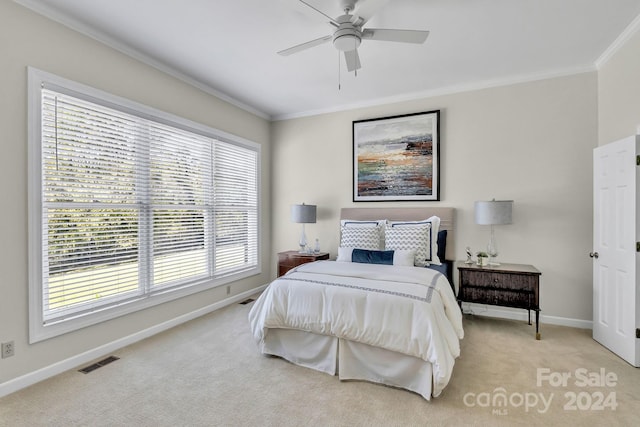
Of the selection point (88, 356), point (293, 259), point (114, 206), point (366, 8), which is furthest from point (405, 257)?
point (88, 356)

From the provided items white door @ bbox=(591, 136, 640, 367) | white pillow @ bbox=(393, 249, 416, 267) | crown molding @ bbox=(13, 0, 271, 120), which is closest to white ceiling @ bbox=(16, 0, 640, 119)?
crown molding @ bbox=(13, 0, 271, 120)

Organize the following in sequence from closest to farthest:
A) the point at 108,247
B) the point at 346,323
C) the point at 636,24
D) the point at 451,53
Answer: the point at 346,323 → the point at 636,24 → the point at 108,247 → the point at 451,53

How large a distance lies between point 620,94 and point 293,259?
4.12 m

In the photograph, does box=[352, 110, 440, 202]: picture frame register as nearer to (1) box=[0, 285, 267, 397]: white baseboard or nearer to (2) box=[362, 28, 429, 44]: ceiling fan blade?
(2) box=[362, 28, 429, 44]: ceiling fan blade

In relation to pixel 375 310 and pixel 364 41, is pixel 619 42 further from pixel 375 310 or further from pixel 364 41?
pixel 375 310

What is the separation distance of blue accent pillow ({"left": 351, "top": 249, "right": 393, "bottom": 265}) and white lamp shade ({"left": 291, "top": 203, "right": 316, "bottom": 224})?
46.0 inches

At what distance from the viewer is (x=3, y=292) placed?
2.23 meters

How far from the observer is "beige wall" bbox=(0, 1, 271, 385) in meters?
2.26

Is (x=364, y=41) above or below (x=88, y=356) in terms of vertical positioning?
above

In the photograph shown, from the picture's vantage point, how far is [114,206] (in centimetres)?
295

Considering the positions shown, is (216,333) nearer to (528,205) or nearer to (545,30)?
(528,205)

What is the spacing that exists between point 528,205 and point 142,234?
4.46 metres

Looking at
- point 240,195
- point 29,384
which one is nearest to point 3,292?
point 29,384

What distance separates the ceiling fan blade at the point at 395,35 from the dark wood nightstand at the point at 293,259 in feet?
9.59
